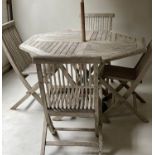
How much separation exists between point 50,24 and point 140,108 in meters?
2.24

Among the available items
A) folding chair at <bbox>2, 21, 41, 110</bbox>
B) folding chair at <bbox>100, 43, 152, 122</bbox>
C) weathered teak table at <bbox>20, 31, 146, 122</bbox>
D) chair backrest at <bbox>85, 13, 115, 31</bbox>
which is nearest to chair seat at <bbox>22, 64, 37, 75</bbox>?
folding chair at <bbox>2, 21, 41, 110</bbox>

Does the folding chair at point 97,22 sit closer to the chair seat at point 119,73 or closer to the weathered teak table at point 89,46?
the weathered teak table at point 89,46

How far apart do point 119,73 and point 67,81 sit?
90cm

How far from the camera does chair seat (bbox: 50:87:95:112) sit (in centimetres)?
208

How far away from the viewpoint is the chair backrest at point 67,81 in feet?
5.99

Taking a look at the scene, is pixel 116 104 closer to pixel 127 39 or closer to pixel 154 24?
pixel 127 39

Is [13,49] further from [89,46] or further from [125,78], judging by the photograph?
[125,78]

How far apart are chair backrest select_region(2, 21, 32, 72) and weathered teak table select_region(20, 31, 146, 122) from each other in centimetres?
22

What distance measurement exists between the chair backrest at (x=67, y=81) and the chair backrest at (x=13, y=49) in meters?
0.91

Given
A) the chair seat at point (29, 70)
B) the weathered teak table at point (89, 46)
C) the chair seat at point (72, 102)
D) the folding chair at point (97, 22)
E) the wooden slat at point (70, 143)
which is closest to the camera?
the chair seat at point (72, 102)

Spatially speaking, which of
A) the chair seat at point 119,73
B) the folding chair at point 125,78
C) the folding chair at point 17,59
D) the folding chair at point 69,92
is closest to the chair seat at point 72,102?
the folding chair at point 69,92

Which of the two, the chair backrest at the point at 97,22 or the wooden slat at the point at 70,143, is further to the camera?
the chair backrest at the point at 97,22

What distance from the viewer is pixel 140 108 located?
10.0ft

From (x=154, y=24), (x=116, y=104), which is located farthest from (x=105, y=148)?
(x=154, y=24)
